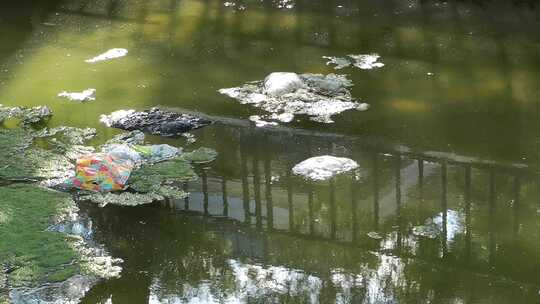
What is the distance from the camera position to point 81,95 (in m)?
6.21

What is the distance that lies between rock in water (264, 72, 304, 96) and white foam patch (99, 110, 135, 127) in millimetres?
949

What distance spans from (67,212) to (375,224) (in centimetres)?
159

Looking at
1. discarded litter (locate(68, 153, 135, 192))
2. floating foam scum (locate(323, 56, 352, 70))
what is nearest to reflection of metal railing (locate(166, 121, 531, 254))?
discarded litter (locate(68, 153, 135, 192))

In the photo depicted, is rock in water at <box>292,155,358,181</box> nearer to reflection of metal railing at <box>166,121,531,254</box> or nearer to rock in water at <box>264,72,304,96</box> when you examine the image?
reflection of metal railing at <box>166,121,531,254</box>

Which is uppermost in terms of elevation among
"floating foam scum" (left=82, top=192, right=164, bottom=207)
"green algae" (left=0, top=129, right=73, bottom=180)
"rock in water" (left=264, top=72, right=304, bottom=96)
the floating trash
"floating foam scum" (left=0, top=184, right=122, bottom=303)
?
the floating trash

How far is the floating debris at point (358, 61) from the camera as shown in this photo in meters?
6.61

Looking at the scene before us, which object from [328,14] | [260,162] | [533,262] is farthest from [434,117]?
[328,14]

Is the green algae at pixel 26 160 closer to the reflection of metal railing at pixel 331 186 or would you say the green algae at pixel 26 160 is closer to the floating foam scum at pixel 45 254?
the floating foam scum at pixel 45 254

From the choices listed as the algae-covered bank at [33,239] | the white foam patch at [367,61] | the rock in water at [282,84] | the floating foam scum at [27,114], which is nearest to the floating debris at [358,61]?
the white foam patch at [367,61]

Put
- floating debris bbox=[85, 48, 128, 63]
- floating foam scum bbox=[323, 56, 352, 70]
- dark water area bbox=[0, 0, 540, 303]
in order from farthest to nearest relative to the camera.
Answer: floating debris bbox=[85, 48, 128, 63] → floating foam scum bbox=[323, 56, 352, 70] → dark water area bbox=[0, 0, 540, 303]

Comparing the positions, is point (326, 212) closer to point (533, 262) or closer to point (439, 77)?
point (533, 262)

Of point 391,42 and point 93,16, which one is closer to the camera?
point 391,42

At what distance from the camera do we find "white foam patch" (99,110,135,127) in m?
5.74

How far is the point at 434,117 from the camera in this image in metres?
5.73
